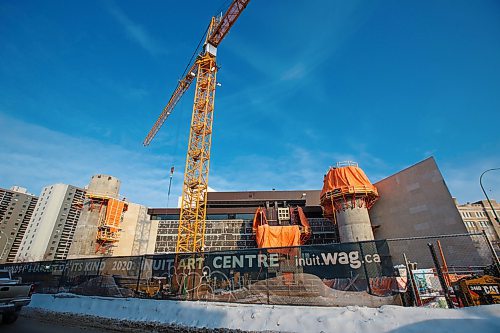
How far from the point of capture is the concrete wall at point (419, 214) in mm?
22234

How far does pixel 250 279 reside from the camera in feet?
32.4

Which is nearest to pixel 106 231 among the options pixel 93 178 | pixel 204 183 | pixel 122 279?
pixel 93 178

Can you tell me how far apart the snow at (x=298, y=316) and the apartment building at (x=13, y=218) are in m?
115

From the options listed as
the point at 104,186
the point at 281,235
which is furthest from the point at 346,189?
the point at 104,186

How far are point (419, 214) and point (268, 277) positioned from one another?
82.7ft

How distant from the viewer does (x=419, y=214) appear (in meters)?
26.7

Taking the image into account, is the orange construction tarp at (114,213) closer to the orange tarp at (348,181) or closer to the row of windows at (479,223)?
the orange tarp at (348,181)

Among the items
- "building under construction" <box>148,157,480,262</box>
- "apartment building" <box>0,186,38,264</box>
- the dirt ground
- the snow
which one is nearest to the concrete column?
"building under construction" <box>148,157,480,262</box>

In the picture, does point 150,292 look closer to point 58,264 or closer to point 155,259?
point 155,259

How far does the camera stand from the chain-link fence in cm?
849

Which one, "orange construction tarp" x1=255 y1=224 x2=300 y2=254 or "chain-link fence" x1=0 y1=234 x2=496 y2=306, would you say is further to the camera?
"orange construction tarp" x1=255 y1=224 x2=300 y2=254

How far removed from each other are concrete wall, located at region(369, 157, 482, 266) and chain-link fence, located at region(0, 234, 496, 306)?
11.4 meters

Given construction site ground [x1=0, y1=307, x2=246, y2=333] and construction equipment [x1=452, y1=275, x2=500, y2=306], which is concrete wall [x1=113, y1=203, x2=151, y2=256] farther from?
construction equipment [x1=452, y1=275, x2=500, y2=306]

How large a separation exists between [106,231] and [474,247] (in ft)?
154
